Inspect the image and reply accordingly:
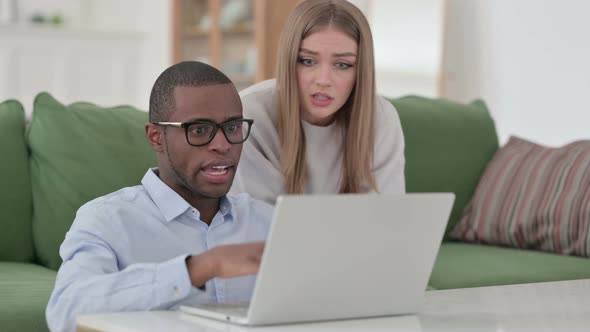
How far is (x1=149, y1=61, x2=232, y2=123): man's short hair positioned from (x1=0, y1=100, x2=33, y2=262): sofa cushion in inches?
39.8

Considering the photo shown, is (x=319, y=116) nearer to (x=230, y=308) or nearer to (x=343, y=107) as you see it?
(x=343, y=107)

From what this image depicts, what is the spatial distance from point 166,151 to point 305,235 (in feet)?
1.40

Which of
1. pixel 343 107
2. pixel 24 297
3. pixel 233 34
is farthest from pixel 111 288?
pixel 233 34

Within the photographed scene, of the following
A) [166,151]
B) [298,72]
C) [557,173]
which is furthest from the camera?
[557,173]

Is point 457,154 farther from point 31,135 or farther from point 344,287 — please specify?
point 344,287

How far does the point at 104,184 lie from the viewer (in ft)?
7.73

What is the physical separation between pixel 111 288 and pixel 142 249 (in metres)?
0.19

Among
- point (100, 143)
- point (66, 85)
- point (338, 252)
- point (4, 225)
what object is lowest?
point (66, 85)

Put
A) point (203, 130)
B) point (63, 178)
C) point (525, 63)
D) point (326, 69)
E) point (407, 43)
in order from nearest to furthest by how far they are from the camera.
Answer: point (203, 130), point (326, 69), point (63, 178), point (525, 63), point (407, 43)

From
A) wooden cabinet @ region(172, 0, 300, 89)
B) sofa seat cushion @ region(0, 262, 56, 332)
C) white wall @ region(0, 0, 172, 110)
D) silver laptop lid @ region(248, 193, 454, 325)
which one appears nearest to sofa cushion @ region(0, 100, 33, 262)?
sofa seat cushion @ region(0, 262, 56, 332)

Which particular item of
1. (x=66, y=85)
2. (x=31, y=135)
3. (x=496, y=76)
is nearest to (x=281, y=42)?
(x=31, y=135)

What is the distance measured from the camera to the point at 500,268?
8.30 feet

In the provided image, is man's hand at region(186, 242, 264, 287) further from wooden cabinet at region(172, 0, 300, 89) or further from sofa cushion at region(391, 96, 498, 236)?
wooden cabinet at region(172, 0, 300, 89)

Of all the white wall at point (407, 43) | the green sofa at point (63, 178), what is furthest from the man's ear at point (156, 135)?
the white wall at point (407, 43)
